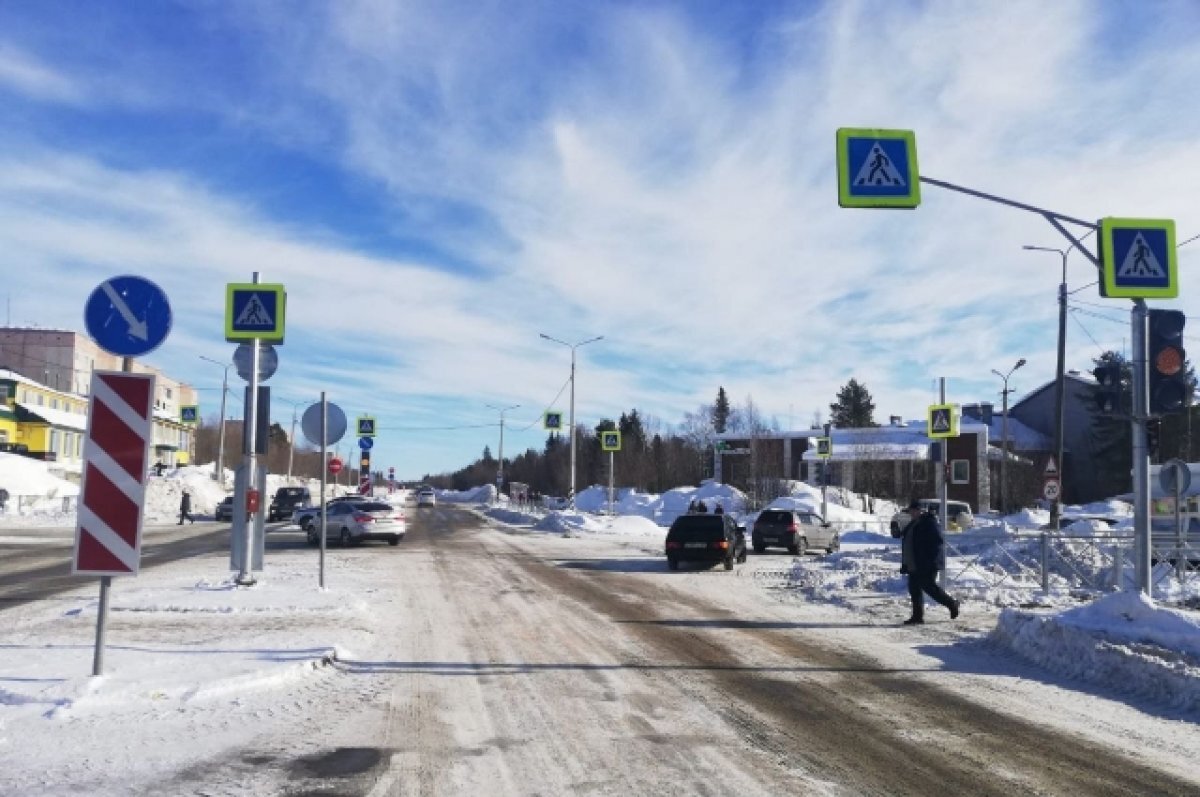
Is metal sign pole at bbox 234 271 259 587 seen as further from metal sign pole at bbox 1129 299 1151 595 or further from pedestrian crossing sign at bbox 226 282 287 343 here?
metal sign pole at bbox 1129 299 1151 595

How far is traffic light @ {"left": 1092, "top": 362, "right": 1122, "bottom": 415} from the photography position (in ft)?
40.9

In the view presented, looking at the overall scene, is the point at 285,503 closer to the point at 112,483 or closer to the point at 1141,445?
the point at 112,483

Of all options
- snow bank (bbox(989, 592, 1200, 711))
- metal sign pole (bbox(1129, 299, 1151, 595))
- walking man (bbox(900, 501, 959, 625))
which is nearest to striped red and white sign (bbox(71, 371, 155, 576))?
snow bank (bbox(989, 592, 1200, 711))

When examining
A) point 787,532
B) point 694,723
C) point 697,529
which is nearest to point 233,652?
point 694,723

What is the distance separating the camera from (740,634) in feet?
40.5

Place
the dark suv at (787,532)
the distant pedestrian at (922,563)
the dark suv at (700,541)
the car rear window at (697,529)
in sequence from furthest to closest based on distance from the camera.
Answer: the dark suv at (787,532)
the car rear window at (697,529)
the dark suv at (700,541)
the distant pedestrian at (922,563)

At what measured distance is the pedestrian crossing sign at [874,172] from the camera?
1165 cm

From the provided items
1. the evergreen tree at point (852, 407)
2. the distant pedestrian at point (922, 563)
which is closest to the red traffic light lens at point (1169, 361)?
the distant pedestrian at point (922, 563)

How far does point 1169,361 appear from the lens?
12.2 m

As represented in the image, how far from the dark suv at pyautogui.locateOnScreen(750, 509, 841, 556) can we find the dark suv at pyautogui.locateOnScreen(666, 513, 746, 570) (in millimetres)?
7752

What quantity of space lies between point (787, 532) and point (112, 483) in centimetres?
2604

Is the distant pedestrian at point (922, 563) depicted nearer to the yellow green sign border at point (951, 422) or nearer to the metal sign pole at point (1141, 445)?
the metal sign pole at point (1141, 445)

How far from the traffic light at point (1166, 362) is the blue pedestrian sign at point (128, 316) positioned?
1160cm

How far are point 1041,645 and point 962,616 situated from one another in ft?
13.6
